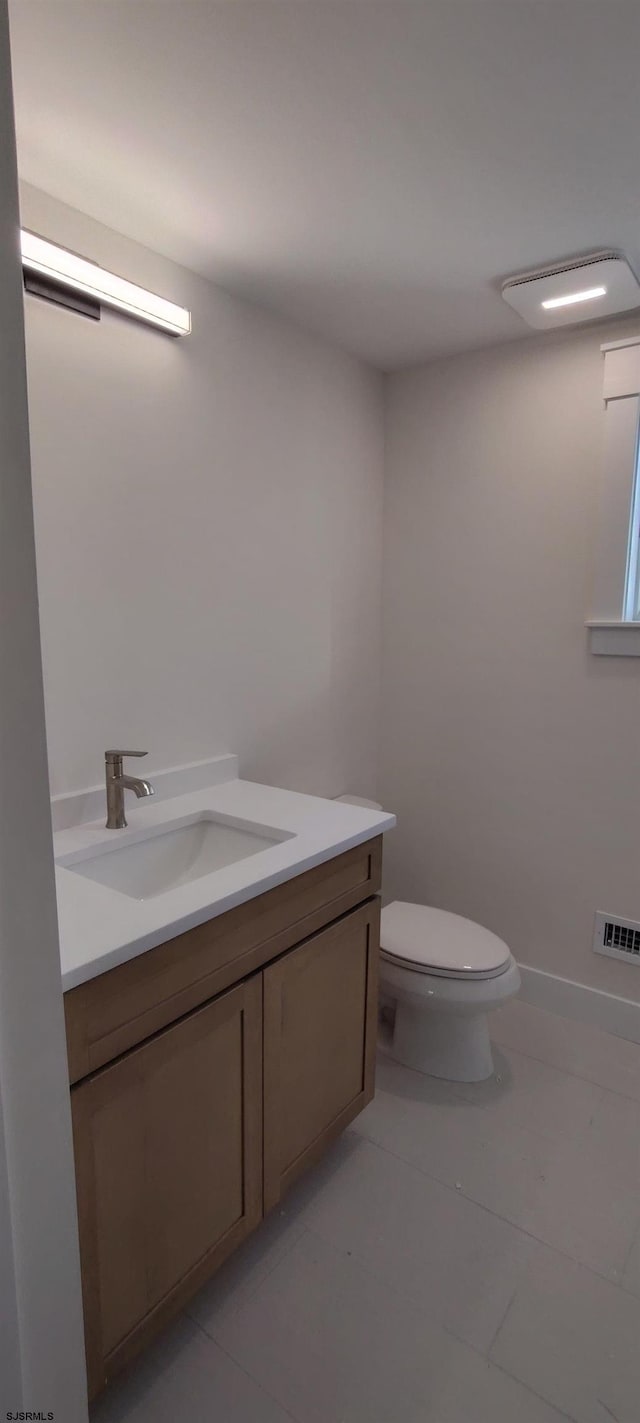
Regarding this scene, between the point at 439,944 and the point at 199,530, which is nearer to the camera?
the point at 199,530

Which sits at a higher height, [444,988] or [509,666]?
[509,666]

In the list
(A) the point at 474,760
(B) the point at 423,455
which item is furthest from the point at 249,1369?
(B) the point at 423,455

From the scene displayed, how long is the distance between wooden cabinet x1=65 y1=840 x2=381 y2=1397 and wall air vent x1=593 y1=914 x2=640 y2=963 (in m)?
1.03

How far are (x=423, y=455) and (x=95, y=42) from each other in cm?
157

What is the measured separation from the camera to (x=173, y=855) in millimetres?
1611

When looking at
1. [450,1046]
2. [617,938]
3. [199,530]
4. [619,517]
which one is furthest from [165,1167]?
[619,517]

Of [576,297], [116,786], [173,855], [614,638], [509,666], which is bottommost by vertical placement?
[173,855]

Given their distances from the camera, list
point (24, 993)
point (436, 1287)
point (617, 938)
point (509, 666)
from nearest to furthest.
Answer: point (24, 993) → point (436, 1287) → point (617, 938) → point (509, 666)

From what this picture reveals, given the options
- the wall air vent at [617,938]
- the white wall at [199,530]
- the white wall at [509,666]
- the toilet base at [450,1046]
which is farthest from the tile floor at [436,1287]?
the white wall at [199,530]

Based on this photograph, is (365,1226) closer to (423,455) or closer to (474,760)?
(474,760)

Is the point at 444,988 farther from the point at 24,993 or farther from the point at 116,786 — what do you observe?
the point at 24,993

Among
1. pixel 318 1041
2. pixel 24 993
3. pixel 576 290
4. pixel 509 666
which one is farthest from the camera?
pixel 509 666

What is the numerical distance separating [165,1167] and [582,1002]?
63.9 inches

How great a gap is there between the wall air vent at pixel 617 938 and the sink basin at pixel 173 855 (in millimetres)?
1289
